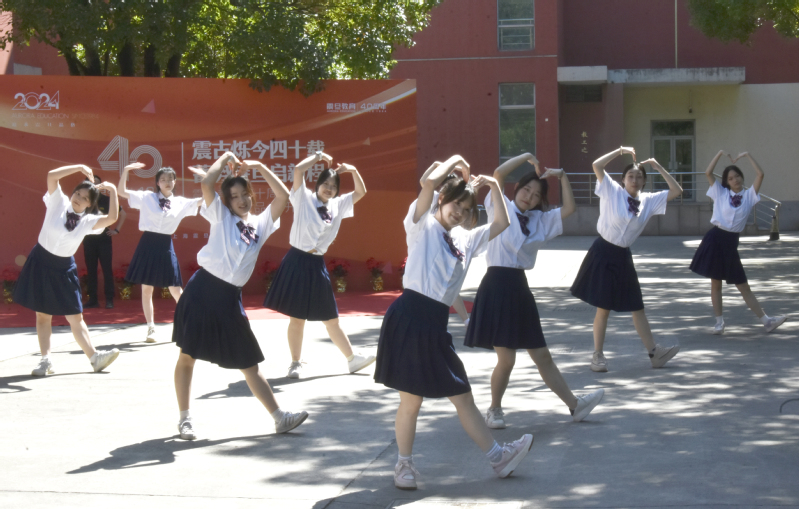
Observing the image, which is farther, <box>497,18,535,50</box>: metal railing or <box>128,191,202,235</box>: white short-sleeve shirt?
<box>497,18,535,50</box>: metal railing

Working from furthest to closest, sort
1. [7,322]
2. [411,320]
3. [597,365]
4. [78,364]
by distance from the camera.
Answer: [7,322]
[78,364]
[597,365]
[411,320]

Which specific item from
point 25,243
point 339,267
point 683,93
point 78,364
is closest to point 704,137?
point 683,93

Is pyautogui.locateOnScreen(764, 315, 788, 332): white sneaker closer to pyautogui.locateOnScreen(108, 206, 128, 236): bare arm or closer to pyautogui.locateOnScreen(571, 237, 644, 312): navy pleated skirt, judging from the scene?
pyautogui.locateOnScreen(571, 237, 644, 312): navy pleated skirt

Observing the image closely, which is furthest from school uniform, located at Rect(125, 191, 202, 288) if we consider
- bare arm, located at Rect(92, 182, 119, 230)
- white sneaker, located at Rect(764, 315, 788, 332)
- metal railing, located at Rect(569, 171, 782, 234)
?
metal railing, located at Rect(569, 171, 782, 234)

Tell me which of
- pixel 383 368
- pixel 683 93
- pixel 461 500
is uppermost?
pixel 683 93

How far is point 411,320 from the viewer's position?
414cm

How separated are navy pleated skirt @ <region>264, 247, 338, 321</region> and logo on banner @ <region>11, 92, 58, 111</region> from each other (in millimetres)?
6223

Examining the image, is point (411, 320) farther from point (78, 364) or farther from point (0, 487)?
point (78, 364)

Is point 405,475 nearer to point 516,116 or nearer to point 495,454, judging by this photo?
point 495,454

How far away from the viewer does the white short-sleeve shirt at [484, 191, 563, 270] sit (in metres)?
5.09

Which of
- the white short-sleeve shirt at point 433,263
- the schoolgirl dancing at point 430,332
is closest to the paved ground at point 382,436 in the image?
the schoolgirl dancing at point 430,332

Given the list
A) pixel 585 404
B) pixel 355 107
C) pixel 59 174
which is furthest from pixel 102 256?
pixel 585 404

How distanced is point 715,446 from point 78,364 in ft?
16.7

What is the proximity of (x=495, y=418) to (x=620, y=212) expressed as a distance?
208cm
